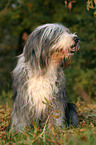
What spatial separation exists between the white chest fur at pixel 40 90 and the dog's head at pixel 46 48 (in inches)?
6.3

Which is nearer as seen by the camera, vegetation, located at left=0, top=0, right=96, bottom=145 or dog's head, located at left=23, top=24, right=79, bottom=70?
dog's head, located at left=23, top=24, right=79, bottom=70

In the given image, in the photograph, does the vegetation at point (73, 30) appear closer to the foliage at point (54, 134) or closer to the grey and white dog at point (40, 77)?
the foliage at point (54, 134)

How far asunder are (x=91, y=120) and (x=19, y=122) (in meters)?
1.19

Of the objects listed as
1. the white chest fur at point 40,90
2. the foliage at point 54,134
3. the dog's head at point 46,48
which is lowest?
the foliage at point 54,134

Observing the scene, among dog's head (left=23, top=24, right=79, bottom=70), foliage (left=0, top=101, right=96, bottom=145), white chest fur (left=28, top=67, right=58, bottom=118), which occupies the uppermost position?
dog's head (left=23, top=24, right=79, bottom=70)

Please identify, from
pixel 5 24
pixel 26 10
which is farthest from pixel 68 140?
pixel 5 24

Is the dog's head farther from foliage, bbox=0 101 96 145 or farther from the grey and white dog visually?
foliage, bbox=0 101 96 145

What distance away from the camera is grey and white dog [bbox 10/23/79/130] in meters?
3.21

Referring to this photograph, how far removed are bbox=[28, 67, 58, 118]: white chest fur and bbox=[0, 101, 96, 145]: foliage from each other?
31cm

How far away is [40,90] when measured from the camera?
10.6 feet

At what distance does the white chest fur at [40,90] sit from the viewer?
322 centimetres

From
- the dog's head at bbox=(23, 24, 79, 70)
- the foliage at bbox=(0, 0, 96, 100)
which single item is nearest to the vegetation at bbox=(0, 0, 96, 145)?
the foliage at bbox=(0, 0, 96, 100)

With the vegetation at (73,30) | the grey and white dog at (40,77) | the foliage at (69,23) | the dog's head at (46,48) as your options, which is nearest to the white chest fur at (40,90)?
the grey and white dog at (40,77)

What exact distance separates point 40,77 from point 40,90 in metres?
0.17
